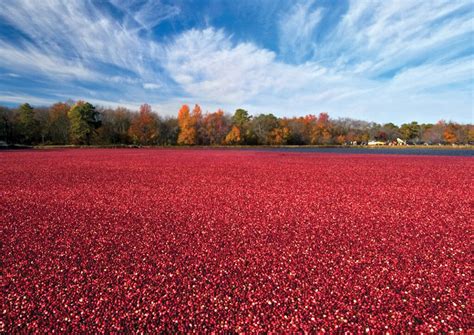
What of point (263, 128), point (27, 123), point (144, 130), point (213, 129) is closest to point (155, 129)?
point (144, 130)

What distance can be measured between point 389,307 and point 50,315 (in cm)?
484

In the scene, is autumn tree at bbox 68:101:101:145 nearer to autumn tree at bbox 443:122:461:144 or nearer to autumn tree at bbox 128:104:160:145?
autumn tree at bbox 128:104:160:145

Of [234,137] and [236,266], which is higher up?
[234,137]

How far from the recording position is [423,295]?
379cm

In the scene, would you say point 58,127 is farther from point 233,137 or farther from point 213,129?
point 233,137

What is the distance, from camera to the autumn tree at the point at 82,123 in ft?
242

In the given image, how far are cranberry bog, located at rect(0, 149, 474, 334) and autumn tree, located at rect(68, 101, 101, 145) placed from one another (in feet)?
247

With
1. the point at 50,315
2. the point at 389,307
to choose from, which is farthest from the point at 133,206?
the point at 389,307

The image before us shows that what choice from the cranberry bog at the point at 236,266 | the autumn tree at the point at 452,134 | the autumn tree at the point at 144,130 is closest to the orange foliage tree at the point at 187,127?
the autumn tree at the point at 144,130

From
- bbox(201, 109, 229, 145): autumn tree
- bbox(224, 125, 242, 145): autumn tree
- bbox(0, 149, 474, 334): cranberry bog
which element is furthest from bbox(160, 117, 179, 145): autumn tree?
bbox(0, 149, 474, 334): cranberry bog

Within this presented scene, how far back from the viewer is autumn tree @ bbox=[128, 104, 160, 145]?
8150 centimetres

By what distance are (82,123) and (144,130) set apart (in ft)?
59.2

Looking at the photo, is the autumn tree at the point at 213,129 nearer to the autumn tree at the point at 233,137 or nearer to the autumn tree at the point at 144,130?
the autumn tree at the point at 233,137

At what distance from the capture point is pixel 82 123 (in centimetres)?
7425
